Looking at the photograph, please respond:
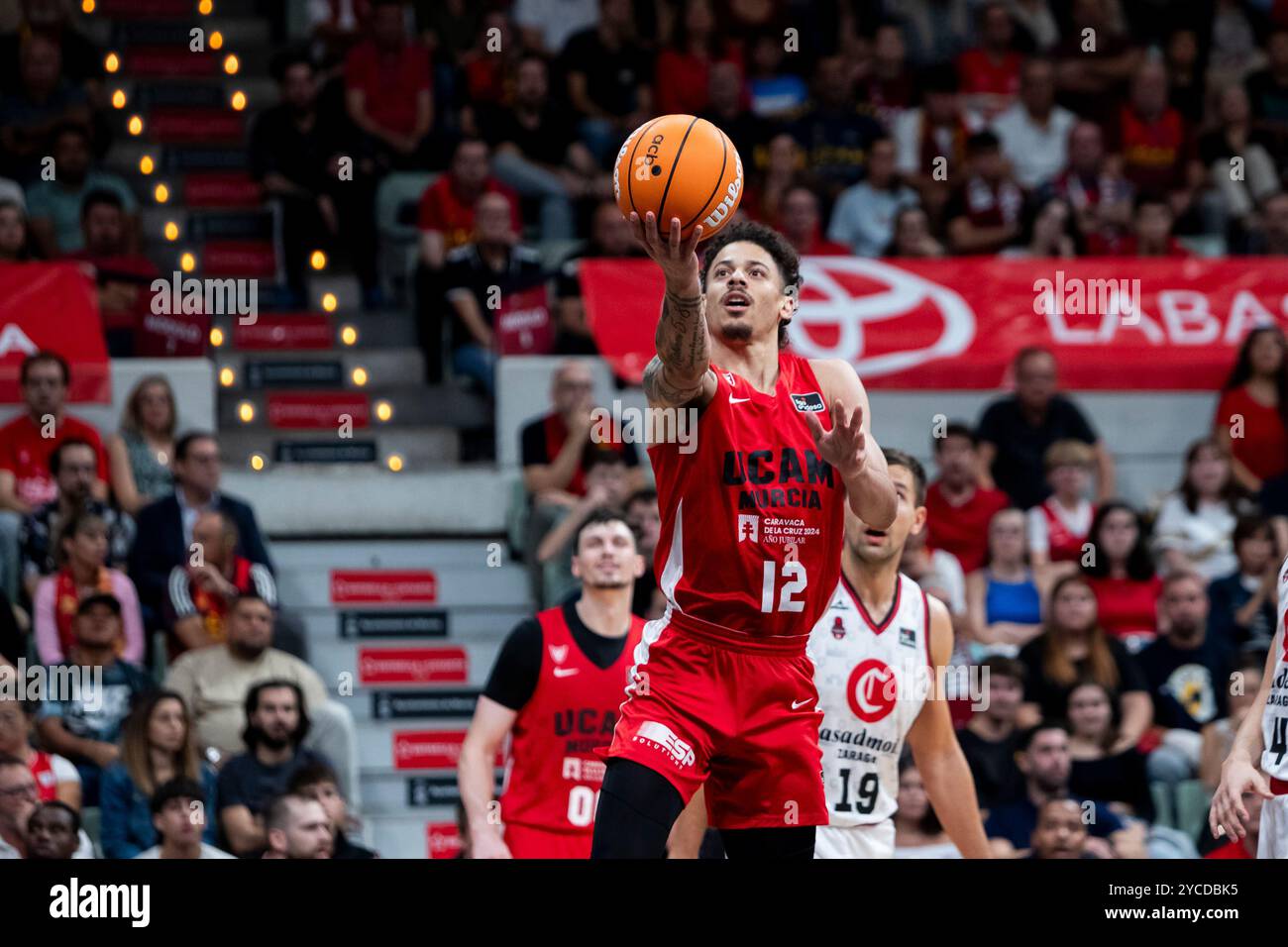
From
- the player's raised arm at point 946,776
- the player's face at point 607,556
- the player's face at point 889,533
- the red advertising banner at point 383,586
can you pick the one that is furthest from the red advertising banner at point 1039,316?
the player's raised arm at point 946,776

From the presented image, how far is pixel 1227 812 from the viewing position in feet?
20.2

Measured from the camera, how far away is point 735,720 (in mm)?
6449

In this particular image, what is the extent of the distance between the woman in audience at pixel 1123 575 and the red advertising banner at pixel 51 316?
613cm

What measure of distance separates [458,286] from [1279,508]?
17.9 feet

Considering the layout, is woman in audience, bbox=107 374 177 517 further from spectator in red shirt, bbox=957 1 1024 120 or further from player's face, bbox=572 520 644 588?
spectator in red shirt, bbox=957 1 1024 120

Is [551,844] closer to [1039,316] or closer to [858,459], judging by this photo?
[858,459]

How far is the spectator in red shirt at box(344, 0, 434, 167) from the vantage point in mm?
15336

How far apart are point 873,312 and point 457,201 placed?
2.95 meters

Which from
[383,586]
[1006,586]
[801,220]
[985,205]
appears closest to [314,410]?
[383,586]

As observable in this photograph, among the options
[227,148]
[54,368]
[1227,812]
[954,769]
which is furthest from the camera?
[227,148]

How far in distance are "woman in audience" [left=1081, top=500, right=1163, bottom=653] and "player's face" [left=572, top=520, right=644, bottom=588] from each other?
482cm

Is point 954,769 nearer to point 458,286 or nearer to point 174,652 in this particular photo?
Answer: point 174,652

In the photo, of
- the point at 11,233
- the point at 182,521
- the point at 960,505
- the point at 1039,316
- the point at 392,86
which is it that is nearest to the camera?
the point at 182,521
